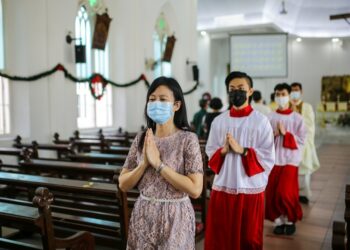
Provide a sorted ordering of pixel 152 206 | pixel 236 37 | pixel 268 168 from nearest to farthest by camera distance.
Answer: pixel 152 206, pixel 268 168, pixel 236 37

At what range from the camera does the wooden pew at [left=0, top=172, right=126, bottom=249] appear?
10.5ft

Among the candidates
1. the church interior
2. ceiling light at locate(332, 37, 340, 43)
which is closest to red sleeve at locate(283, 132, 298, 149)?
the church interior

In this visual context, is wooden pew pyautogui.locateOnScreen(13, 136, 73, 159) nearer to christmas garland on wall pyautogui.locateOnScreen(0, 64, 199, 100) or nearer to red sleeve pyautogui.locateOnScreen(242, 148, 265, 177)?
christmas garland on wall pyautogui.locateOnScreen(0, 64, 199, 100)

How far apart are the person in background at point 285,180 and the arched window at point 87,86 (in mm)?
5072

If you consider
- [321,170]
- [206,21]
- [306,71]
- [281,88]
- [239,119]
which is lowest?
[321,170]

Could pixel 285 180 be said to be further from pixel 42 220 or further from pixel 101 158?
pixel 42 220

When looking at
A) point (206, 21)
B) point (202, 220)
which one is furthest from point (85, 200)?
point (206, 21)

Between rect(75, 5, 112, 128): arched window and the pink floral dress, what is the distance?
6.55m

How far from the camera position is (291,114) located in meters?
4.78

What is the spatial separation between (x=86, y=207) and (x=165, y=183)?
2034mm

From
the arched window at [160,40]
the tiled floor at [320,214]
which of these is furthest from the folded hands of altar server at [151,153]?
the arched window at [160,40]

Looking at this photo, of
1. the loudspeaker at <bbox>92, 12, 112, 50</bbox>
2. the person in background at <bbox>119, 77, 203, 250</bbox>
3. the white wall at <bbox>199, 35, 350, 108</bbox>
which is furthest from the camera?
the white wall at <bbox>199, 35, 350, 108</bbox>

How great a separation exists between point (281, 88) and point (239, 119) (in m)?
1.66

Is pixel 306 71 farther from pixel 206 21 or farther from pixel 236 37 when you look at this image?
pixel 236 37
